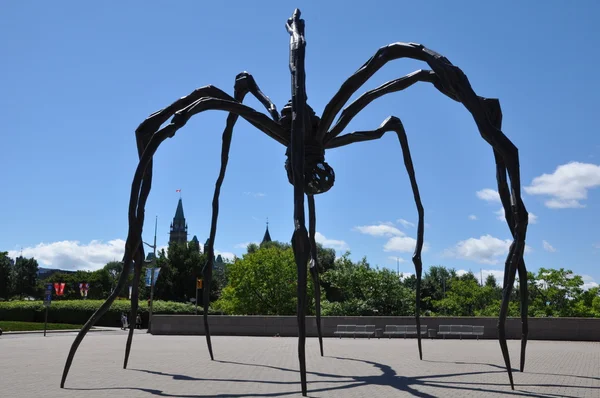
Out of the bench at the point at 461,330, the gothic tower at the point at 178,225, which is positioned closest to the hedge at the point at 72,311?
the bench at the point at 461,330

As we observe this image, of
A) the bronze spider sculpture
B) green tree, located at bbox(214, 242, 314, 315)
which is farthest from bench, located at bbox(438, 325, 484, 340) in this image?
green tree, located at bbox(214, 242, 314, 315)

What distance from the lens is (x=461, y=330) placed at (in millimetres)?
20141

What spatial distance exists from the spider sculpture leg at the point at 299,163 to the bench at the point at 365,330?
14613 mm

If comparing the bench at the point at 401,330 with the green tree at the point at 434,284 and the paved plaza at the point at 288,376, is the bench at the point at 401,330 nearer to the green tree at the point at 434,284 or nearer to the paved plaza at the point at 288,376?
the paved plaza at the point at 288,376

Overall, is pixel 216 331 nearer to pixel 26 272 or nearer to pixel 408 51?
pixel 408 51

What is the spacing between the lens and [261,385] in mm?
7012

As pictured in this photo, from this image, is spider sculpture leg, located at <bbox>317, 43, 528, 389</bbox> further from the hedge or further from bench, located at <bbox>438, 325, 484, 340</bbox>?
the hedge

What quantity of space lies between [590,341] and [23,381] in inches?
725

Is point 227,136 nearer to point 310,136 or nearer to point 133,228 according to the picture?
point 310,136

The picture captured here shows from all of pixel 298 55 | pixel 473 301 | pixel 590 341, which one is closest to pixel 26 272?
pixel 473 301

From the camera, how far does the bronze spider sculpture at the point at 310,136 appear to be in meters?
5.73

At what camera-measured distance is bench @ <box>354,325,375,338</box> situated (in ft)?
65.9

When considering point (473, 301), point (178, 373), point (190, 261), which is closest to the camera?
point (178, 373)

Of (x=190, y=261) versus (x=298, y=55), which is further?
(x=190, y=261)
